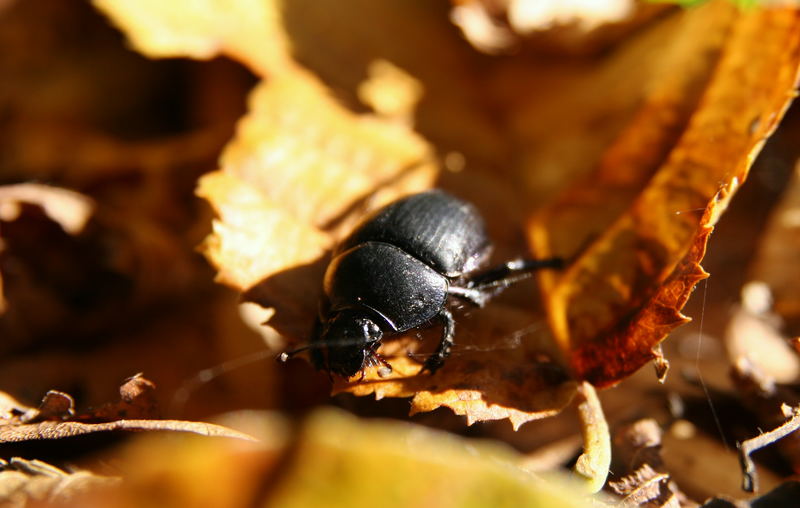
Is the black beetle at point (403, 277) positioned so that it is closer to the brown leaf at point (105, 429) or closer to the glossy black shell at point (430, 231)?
the glossy black shell at point (430, 231)

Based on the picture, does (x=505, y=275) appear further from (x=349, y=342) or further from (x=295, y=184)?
(x=295, y=184)

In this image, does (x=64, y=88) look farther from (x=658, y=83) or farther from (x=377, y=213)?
(x=658, y=83)

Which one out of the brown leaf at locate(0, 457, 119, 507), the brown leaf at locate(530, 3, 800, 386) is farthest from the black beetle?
the brown leaf at locate(0, 457, 119, 507)

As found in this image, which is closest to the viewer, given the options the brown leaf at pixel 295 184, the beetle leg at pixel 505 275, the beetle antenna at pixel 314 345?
the beetle antenna at pixel 314 345

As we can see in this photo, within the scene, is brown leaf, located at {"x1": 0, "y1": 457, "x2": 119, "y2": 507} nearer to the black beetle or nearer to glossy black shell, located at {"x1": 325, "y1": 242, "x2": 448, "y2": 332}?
the black beetle

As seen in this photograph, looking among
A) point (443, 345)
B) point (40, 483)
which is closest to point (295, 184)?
point (443, 345)

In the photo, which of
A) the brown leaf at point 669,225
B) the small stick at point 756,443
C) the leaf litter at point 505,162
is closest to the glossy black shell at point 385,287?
the leaf litter at point 505,162
